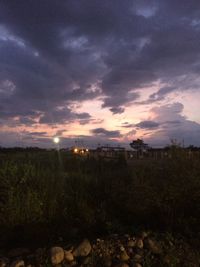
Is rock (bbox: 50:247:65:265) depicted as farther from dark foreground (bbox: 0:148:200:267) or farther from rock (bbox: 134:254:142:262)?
rock (bbox: 134:254:142:262)

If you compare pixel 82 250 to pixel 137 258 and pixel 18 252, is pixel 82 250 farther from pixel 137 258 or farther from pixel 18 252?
pixel 18 252

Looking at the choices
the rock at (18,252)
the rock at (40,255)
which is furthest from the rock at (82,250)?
the rock at (18,252)

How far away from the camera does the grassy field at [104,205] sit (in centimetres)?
944

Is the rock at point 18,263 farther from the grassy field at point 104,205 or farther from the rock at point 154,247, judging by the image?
the rock at point 154,247

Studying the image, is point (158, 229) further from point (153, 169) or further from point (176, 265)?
point (153, 169)

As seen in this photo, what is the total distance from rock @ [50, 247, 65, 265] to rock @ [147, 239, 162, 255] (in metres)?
1.98

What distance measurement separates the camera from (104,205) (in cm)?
1080

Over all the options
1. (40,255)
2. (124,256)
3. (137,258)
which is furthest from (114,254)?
(40,255)

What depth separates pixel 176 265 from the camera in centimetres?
785

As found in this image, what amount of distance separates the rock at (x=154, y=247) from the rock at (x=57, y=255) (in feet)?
6.49

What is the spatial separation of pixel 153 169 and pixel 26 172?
4005 millimetres

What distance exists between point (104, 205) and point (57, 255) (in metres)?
3.45

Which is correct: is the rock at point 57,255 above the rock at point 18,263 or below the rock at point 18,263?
above

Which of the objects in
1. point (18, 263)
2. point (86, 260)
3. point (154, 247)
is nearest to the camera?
point (18, 263)
